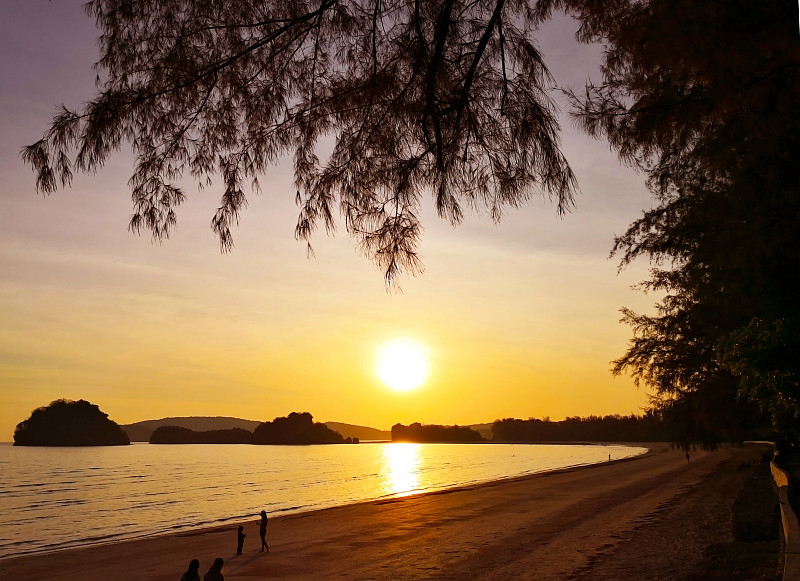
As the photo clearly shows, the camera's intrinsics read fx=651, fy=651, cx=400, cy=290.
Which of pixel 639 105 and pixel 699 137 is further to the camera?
pixel 699 137

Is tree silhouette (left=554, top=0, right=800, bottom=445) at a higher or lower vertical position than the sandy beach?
higher

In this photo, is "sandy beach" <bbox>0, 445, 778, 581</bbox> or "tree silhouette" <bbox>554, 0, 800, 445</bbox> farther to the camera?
"sandy beach" <bbox>0, 445, 778, 581</bbox>

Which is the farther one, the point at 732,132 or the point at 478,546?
the point at 478,546

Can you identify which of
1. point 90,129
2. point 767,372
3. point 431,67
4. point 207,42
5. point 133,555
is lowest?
point 133,555

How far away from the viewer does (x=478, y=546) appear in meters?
23.5

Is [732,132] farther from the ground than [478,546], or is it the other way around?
[732,132]

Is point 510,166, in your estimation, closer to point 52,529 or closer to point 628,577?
A: point 628,577

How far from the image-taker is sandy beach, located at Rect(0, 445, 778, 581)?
1758 cm

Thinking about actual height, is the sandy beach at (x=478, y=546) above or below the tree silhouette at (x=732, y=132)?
below

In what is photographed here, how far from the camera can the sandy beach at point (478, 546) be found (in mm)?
17578

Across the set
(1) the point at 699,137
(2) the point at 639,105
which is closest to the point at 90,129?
(2) the point at 639,105

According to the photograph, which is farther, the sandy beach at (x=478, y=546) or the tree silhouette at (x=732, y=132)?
the sandy beach at (x=478, y=546)

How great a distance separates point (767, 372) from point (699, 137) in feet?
17.0

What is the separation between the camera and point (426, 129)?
539 cm
